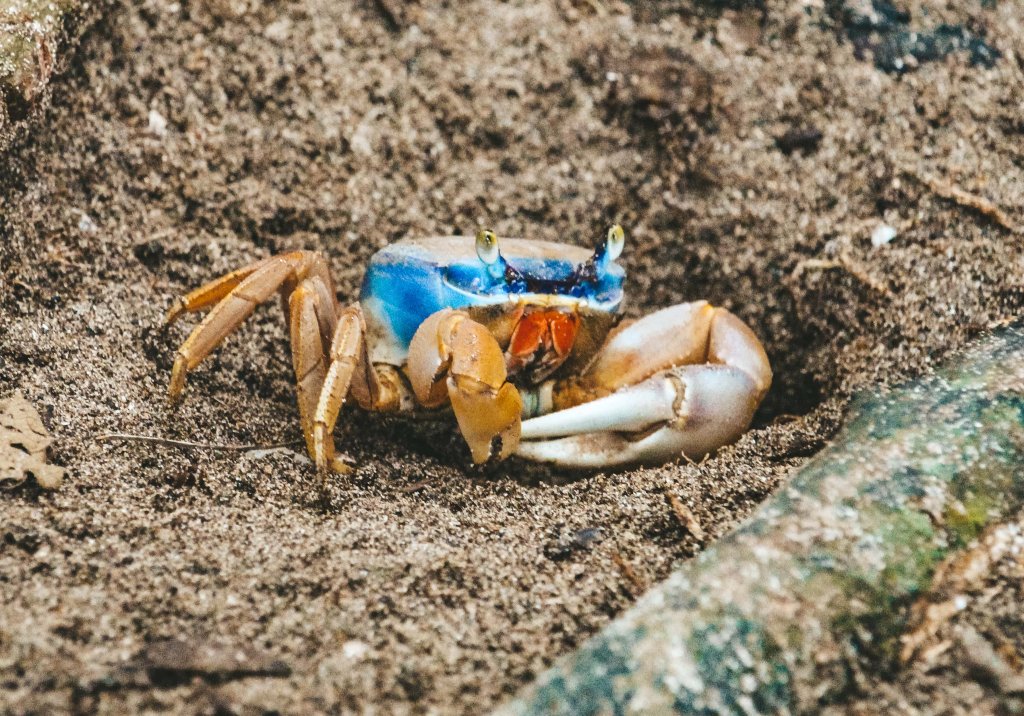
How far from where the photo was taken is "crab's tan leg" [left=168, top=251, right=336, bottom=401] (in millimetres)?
2107

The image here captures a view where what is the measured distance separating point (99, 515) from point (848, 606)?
4.08 ft

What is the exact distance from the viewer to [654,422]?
219 cm

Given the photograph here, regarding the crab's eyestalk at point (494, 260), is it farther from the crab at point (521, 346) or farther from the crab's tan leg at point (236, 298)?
the crab's tan leg at point (236, 298)

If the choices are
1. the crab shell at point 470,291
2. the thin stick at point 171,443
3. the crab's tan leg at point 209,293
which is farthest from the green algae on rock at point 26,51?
the crab shell at point 470,291

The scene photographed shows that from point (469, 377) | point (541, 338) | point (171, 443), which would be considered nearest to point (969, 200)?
point (541, 338)

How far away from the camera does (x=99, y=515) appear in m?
1.70

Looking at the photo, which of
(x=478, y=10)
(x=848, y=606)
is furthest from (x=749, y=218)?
(x=848, y=606)

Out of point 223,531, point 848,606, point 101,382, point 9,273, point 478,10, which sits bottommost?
point 848,606

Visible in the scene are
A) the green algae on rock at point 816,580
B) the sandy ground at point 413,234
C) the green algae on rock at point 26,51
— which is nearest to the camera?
the green algae on rock at point 816,580

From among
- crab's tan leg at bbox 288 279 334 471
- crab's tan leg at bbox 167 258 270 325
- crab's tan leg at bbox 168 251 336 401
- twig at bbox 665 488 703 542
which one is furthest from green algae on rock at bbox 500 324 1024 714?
crab's tan leg at bbox 167 258 270 325

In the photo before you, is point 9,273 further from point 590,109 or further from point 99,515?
point 590,109

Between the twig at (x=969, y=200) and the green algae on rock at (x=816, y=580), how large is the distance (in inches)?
28.1

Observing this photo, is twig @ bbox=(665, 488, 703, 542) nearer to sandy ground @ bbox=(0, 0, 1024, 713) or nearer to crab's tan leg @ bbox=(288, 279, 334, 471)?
sandy ground @ bbox=(0, 0, 1024, 713)

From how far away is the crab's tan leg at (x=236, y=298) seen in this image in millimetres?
2107
